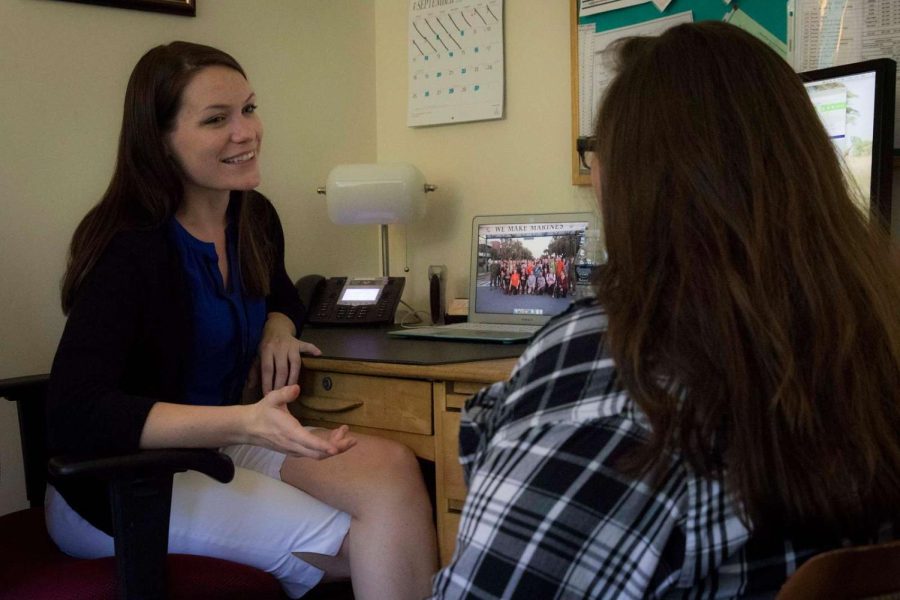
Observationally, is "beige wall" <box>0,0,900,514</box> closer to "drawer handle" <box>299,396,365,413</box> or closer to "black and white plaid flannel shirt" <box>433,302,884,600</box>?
"drawer handle" <box>299,396,365,413</box>

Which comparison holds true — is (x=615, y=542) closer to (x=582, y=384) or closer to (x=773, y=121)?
(x=582, y=384)

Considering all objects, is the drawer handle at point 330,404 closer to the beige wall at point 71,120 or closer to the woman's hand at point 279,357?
the woman's hand at point 279,357

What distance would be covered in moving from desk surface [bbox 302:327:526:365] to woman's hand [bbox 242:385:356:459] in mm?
328

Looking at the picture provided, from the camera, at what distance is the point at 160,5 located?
1.96 metres

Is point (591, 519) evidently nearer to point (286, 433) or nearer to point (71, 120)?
point (286, 433)

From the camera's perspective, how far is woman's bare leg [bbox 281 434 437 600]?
1344mm

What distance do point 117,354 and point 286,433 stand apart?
0.28m

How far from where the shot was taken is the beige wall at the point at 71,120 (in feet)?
5.82

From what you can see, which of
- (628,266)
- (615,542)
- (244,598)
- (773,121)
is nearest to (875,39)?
(773,121)

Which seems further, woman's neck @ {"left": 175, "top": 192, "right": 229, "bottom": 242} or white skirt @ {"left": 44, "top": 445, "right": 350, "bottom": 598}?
woman's neck @ {"left": 175, "top": 192, "right": 229, "bottom": 242}

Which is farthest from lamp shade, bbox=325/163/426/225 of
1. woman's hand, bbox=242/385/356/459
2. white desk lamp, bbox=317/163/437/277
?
woman's hand, bbox=242/385/356/459

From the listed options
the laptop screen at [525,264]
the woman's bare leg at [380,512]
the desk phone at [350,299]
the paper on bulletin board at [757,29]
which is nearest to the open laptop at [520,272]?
the laptop screen at [525,264]

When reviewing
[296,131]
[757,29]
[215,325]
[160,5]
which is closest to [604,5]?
[757,29]

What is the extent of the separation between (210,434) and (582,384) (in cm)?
66
